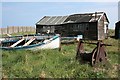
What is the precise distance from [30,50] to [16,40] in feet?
15.0

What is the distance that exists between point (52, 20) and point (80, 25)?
632 cm

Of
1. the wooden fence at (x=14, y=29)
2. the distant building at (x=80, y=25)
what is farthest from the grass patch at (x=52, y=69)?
the wooden fence at (x=14, y=29)

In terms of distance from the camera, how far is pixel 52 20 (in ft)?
136

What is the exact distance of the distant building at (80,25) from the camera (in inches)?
1420

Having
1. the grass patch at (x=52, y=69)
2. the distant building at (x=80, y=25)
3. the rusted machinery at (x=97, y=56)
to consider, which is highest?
the distant building at (x=80, y=25)

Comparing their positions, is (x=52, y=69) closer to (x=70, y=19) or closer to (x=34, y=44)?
(x=34, y=44)

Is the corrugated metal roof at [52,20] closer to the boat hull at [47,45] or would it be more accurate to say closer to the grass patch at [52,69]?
the boat hull at [47,45]

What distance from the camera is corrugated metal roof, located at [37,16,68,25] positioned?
132 ft

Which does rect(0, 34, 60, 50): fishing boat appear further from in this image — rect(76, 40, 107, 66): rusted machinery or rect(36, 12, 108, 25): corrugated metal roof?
rect(36, 12, 108, 25): corrugated metal roof

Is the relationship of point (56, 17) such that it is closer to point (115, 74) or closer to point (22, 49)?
point (22, 49)

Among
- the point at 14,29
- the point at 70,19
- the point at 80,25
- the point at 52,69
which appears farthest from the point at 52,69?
the point at 14,29

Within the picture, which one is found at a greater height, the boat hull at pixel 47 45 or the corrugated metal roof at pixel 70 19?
the corrugated metal roof at pixel 70 19

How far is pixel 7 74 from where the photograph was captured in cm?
1059

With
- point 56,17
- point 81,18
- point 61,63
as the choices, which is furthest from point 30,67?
point 56,17
